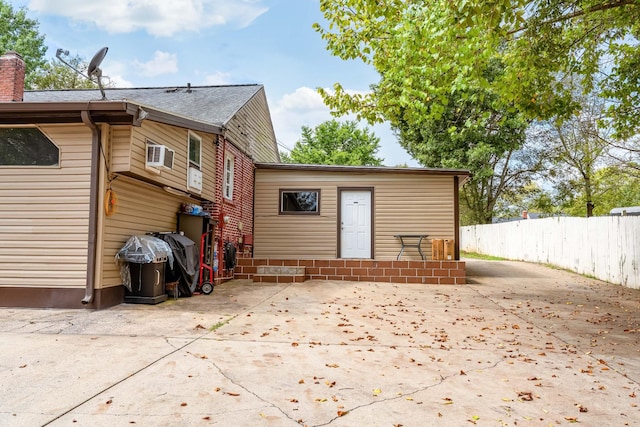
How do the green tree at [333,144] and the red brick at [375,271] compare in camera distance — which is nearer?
the red brick at [375,271]

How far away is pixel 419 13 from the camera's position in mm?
6652

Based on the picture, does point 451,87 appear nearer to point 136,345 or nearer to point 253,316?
point 253,316

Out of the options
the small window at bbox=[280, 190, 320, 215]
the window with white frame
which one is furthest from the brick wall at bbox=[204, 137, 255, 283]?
the small window at bbox=[280, 190, 320, 215]

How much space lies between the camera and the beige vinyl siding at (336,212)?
11.0m

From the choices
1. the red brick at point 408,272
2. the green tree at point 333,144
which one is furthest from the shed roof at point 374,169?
the green tree at point 333,144

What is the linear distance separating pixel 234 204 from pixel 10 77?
495 cm

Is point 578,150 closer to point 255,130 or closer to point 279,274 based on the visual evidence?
point 255,130

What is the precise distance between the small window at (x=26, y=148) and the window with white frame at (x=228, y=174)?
13.3 feet

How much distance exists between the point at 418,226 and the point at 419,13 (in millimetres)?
5740

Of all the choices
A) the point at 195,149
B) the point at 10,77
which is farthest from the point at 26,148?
the point at 195,149

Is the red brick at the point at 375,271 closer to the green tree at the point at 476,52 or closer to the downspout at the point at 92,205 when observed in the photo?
the green tree at the point at 476,52

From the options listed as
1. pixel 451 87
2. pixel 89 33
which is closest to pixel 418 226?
pixel 451 87

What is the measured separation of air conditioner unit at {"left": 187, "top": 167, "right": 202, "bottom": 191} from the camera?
8.21 m

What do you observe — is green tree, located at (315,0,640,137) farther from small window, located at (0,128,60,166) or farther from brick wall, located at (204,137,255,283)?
small window, located at (0,128,60,166)
